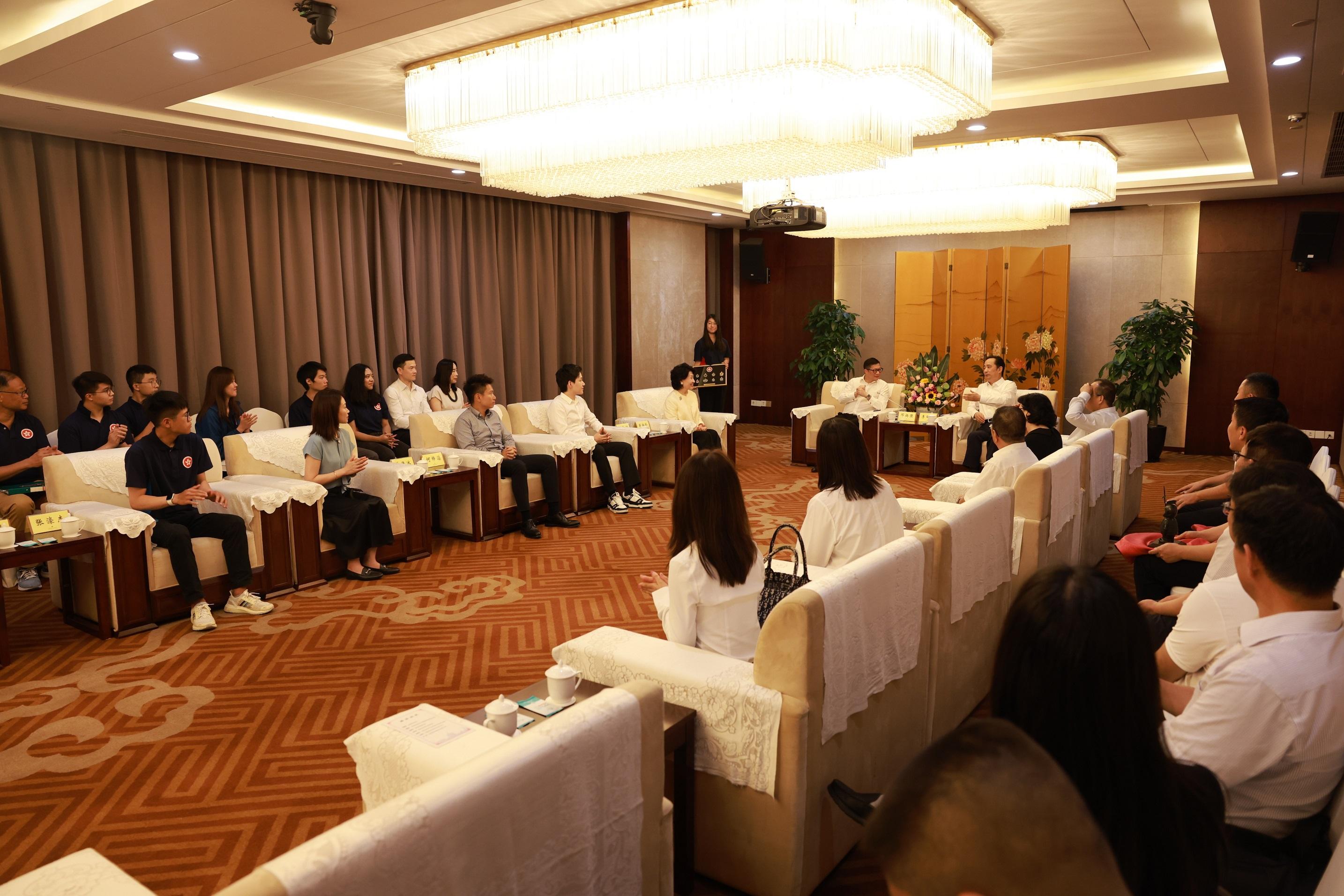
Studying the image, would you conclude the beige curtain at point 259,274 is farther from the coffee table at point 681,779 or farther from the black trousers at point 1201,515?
the black trousers at point 1201,515

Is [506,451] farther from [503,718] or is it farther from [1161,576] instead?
[503,718]

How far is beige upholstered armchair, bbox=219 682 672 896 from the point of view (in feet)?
4.29

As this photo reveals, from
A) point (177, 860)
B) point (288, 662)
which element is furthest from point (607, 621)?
point (177, 860)

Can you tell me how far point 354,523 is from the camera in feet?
18.9

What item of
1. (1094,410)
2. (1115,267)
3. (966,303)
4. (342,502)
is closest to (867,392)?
(966,303)

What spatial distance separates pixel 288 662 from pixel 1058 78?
5.65m

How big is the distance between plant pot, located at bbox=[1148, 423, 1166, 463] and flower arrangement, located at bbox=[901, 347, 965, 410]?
2.31m

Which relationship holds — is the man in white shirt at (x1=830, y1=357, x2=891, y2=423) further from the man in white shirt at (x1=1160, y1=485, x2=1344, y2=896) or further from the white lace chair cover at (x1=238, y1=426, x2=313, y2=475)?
the man in white shirt at (x1=1160, y1=485, x2=1344, y2=896)

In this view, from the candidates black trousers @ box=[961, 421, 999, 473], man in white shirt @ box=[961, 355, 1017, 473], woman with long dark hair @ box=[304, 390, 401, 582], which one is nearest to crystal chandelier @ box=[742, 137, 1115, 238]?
man in white shirt @ box=[961, 355, 1017, 473]

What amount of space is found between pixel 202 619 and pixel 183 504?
2.21 feet

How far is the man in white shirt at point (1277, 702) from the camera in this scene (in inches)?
69.9

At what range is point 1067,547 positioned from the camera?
196 inches

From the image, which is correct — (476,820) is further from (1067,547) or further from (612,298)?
(612,298)

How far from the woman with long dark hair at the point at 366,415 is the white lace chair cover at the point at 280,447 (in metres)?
1.18
